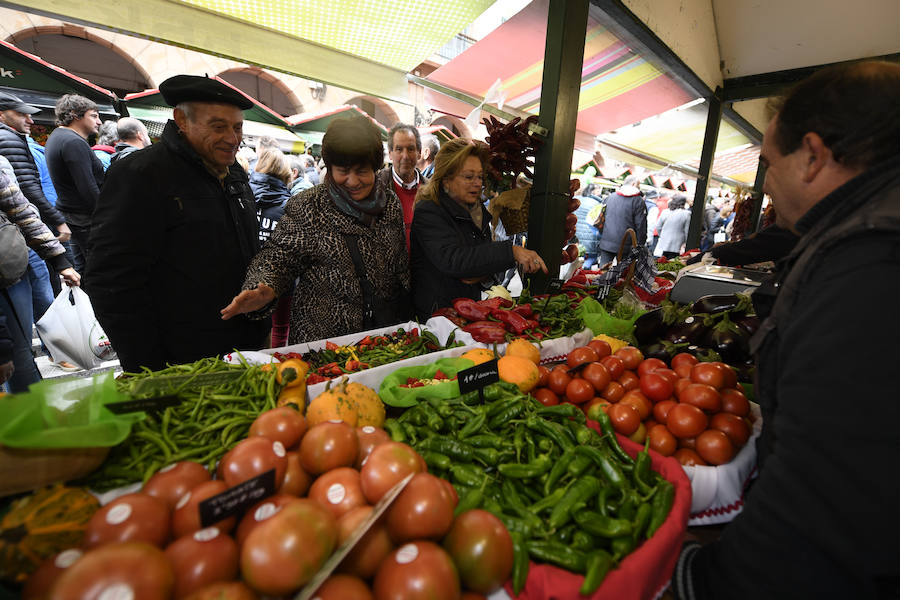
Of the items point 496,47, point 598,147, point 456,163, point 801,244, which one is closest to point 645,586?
point 801,244

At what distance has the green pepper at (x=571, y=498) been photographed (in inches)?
49.6

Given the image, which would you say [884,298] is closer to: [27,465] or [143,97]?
[27,465]

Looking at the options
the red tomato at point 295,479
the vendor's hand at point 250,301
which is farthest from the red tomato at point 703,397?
the vendor's hand at point 250,301

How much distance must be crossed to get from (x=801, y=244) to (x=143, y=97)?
9408 millimetres

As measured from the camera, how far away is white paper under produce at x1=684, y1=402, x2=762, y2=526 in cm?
158

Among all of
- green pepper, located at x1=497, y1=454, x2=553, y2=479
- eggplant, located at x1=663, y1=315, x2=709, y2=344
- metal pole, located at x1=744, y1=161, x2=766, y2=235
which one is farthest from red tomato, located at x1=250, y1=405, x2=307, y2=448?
metal pole, located at x1=744, y1=161, x2=766, y2=235

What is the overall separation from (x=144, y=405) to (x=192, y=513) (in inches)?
18.5

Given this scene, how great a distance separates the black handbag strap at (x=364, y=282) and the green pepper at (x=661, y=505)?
6.50ft

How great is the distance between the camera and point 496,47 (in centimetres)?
428

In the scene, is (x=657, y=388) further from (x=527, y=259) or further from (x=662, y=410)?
(x=527, y=259)

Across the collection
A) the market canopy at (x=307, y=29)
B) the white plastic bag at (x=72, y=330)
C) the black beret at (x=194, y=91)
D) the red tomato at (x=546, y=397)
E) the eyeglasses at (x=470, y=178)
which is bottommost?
the white plastic bag at (x=72, y=330)

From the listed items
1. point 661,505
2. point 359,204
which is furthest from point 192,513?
point 359,204

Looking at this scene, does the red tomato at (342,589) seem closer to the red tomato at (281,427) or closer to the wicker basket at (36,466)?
the red tomato at (281,427)

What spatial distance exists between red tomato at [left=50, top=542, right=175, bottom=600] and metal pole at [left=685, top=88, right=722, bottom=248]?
7.59 m
